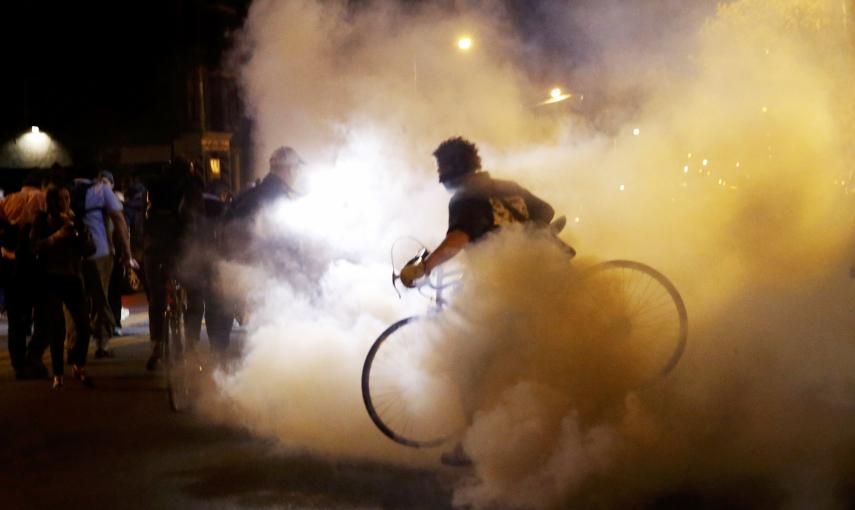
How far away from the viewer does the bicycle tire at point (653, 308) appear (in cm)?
576

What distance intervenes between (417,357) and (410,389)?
22 centimetres

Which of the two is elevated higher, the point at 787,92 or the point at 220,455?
the point at 787,92

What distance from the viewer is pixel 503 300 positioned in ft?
17.3

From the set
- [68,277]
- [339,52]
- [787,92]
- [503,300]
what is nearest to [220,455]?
[503,300]

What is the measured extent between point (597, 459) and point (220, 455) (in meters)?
2.36

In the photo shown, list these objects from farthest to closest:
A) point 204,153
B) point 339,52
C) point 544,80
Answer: point 204,153 → point 544,80 → point 339,52

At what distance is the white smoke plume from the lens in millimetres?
5043

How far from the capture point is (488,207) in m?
5.41

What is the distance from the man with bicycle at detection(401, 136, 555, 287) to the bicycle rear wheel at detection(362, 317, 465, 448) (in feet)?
1.11

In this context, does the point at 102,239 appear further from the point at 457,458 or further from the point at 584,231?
the point at 457,458

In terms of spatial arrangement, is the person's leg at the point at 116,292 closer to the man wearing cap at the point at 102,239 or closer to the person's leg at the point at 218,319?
the man wearing cap at the point at 102,239

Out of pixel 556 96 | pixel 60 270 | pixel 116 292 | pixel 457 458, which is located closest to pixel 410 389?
pixel 457 458

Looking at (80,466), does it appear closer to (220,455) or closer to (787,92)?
(220,455)

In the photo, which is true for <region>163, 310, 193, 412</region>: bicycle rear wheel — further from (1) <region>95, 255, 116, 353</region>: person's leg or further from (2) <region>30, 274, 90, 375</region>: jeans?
(1) <region>95, 255, 116, 353</region>: person's leg
